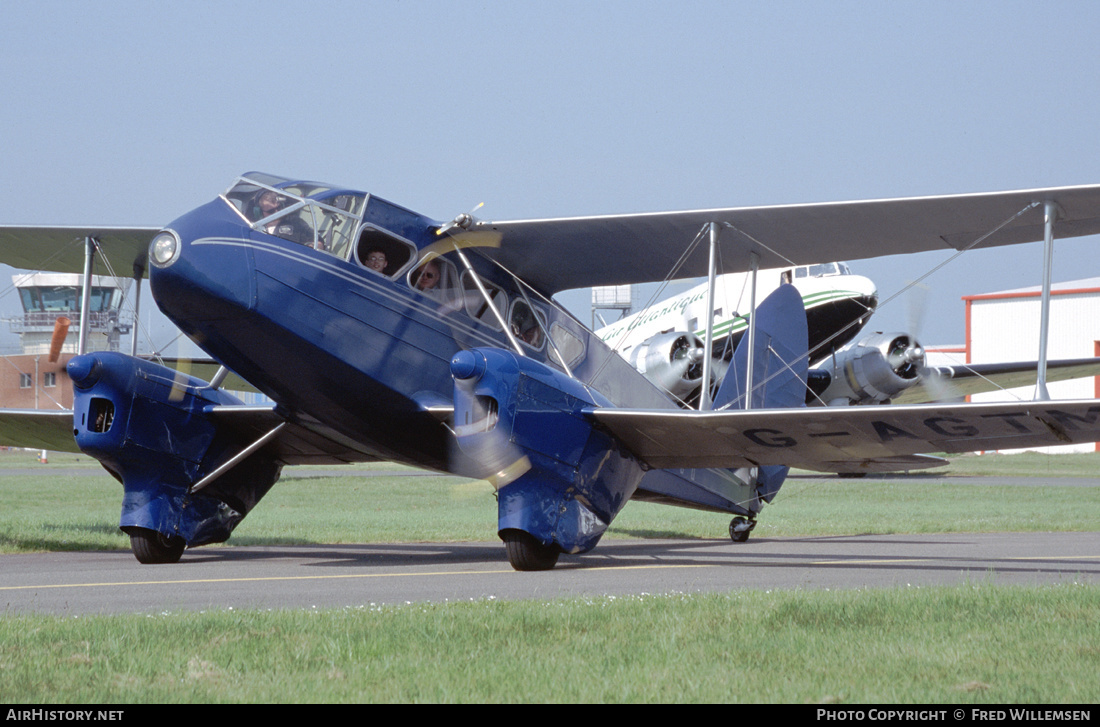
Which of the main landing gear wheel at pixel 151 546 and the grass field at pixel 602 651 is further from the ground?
the grass field at pixel 602 651

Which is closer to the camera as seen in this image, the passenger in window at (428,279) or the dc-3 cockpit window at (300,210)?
the dc-3 cockpit window at (300,210)

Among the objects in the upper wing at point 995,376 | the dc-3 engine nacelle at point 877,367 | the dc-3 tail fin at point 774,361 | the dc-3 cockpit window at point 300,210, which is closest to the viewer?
the dc-3 cockpit window at point 300,210

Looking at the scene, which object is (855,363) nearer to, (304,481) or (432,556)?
(304,481)

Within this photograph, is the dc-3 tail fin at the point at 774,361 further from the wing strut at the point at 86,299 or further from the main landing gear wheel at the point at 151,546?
the wing strut at the point at 86,299

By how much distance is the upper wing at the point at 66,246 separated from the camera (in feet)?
49.6

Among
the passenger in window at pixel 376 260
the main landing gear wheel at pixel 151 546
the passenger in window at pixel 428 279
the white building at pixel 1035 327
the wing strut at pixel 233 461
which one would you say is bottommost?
the white building at pixel 1035 327

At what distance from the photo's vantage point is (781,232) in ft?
Result: 46.0

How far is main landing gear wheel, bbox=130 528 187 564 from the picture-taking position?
1353cm

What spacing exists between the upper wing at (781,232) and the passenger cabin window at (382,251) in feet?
3.89

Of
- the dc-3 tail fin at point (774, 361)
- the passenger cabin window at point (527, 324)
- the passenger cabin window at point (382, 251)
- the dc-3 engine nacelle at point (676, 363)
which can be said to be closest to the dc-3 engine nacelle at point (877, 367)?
the dc-3 engine nacelle at point (676, 363)
